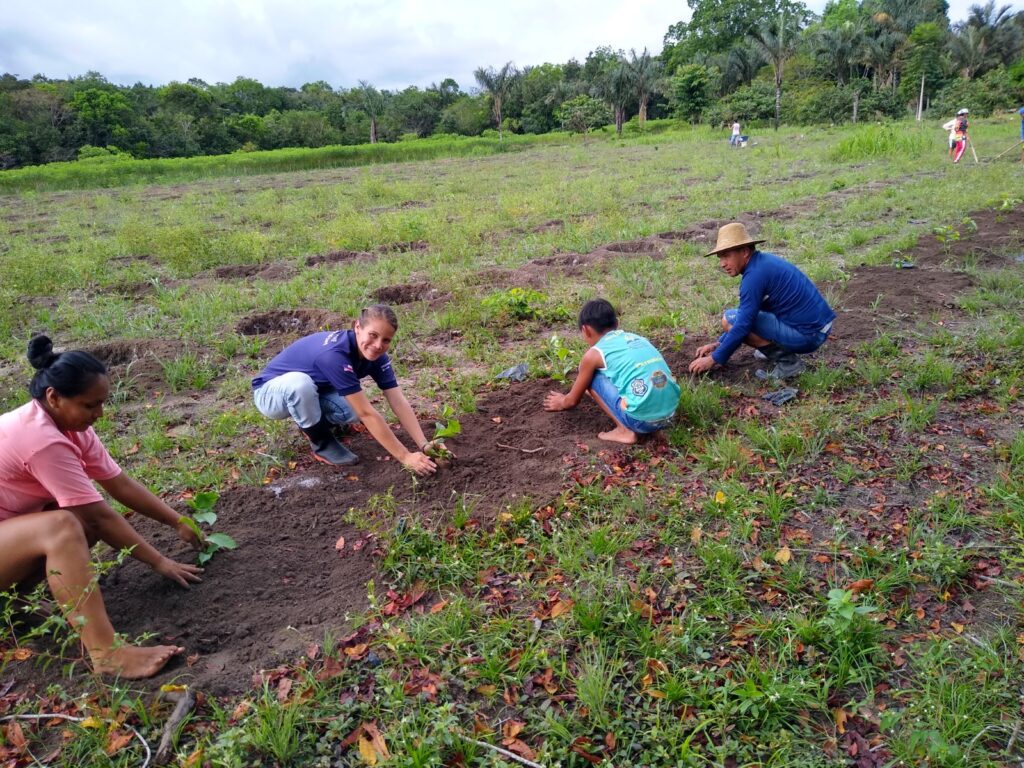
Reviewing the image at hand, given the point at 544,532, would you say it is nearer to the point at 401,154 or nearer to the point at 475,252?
the point at 475,252

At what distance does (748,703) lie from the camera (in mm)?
1955

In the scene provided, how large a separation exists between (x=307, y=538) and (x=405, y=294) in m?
4.09

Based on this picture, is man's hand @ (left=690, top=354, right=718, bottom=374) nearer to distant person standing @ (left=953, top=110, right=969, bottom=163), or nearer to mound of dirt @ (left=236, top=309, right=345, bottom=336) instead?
mound of dirt @ (left=236, top=309, right=345, bottom=336)

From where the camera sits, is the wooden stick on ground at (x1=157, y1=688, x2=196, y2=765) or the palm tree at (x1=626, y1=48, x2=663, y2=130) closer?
the wooden stick on ground at (x1=157, y1=688, x2=196, y2=765)

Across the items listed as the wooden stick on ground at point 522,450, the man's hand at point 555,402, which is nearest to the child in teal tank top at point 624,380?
the man's hand at point 555,402

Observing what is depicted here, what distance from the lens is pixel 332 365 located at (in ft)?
10.8

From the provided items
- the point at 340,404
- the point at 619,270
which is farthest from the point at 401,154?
the point at 340,404

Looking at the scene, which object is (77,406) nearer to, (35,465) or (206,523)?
(35,465)

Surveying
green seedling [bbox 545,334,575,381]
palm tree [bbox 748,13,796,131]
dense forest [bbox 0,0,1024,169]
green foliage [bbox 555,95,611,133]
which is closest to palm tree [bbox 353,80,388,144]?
dense forest [bbox 0,0,1024,169]

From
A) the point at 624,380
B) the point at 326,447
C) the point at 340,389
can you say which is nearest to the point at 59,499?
the point at 340,389

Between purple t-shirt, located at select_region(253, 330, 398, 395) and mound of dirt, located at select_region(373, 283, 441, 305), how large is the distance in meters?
2.98

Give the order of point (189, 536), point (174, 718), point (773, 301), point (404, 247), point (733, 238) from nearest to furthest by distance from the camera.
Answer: point (174, 718) → point (189, 536) → point (733, 238) → point (773, 301) → point (404, 247)

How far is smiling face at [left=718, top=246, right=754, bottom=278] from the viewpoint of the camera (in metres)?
3.95

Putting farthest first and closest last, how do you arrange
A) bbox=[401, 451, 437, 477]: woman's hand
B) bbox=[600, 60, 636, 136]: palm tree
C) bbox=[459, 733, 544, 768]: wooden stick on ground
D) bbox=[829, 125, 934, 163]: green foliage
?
bbox=[600, 60, 636, 136]: palm tree < bbox=[829, 125, 934, 163]: green foliage < bbox=[401, 451, 437, 477]: woman's hand < bbox=[459, 733, 544, 768]: wooden stick on ground
